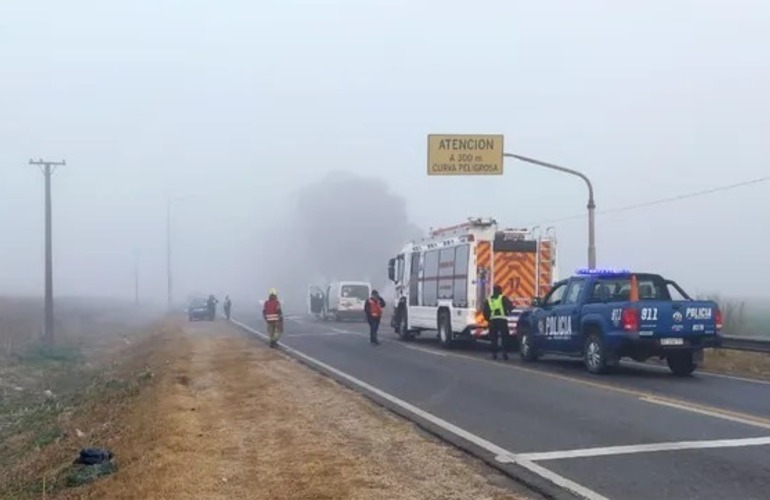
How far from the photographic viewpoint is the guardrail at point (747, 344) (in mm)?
20688

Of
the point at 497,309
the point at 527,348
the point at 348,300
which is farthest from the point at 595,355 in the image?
the point at 348,300

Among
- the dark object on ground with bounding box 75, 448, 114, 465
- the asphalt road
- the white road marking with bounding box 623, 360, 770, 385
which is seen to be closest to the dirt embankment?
the dark object on ground with bounding box 75, 448, 114, 465

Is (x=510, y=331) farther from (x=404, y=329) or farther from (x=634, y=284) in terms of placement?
(x=404, y=329)

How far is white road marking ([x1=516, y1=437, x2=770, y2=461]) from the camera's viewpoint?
32.5ft

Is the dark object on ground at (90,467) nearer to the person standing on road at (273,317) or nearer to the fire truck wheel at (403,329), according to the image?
the person standing on road at (273,317)

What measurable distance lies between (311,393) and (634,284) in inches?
265

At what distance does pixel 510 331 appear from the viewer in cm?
2439

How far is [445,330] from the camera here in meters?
28.2

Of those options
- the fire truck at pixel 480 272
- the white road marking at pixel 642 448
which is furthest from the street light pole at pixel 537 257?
the white road marking at pixel 642 448

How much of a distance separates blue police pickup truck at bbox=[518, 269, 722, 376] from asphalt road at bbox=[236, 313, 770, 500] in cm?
46

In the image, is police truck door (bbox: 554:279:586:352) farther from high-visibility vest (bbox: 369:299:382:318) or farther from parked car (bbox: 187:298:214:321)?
parked car (bbox: 187:298:214:321)

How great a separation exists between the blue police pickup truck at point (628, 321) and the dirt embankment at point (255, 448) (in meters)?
5.09

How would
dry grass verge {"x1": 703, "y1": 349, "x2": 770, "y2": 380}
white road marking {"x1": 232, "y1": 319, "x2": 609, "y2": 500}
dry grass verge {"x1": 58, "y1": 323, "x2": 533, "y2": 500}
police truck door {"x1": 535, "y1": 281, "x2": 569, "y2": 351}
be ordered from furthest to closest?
police truck door {"x1": 535, "y1": 281, "x2": 569, "y2": 351}, dry grass verge {"x1": 703, "y1": 349, "x2": 770, "y2": 380}, dry grass verge {"x1": 58, "y1": 323, "x2": 533, "y2": 500}, white road marking {"x1": 232, "y1": 319, "x2": 609, "y2": 500}

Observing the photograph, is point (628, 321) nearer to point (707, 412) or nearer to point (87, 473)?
point (707, 412)
